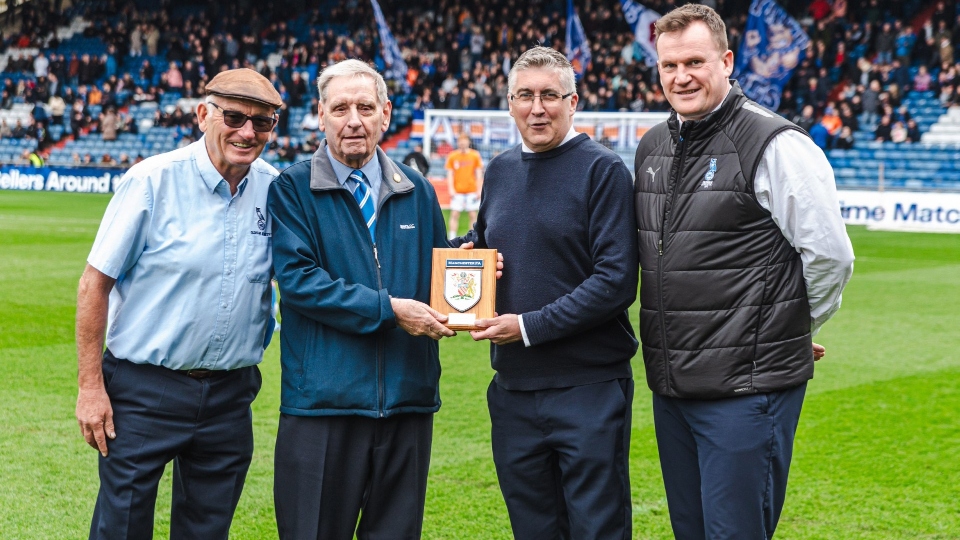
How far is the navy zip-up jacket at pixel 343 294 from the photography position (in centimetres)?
344

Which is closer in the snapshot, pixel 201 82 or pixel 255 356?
pixel 255 356

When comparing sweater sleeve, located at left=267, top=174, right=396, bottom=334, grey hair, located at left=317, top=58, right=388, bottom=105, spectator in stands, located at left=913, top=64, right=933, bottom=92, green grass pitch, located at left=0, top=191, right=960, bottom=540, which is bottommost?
green grass pitch, located at left=0, top=191, right=960, bottom=540

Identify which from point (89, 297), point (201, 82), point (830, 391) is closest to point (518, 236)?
point (89, 297)

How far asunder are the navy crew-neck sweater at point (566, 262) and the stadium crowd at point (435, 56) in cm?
2074

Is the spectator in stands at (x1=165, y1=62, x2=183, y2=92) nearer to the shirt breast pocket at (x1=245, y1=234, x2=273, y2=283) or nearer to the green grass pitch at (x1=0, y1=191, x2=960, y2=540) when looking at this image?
the green grass pitch at (x1=0, y1=191, x2=960, y2=540)

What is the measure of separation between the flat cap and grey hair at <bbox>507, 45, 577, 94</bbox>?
82 centimetres

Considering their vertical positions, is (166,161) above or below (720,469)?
above

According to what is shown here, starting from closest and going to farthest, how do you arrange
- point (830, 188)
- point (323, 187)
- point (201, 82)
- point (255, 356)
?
point (830, 188) < point (323, 187) < point (255, 356) < point (201, 82)

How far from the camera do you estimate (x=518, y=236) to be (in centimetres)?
363

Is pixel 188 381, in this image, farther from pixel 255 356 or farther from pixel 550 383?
pixel 550 383

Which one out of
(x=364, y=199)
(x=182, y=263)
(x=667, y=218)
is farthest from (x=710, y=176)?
(x=182, y=263)

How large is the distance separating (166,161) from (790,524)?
3357 mm

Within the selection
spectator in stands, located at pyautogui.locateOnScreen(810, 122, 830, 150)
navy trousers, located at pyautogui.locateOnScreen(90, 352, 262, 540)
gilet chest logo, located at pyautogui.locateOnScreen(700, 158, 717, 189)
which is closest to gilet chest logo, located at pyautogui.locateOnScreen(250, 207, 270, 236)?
navy trousers, located at pyautogui.locateOnScreen(90, 352, 262, 540)

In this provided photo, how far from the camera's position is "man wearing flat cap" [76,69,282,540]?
3553 mm
